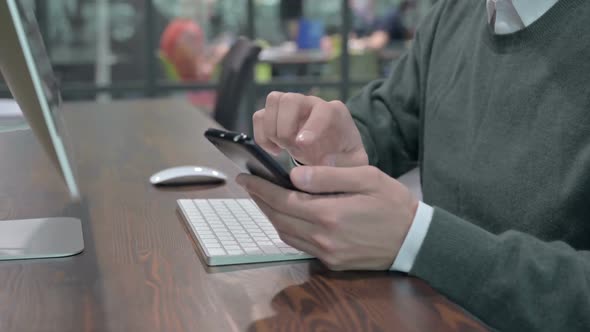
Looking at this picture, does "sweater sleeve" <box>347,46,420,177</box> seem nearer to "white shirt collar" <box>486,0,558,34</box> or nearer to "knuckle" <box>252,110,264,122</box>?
"white shirt collar" <box>486,0,558,34</box>

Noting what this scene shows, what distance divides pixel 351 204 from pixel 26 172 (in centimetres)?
85

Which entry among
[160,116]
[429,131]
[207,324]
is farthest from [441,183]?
[160,116]

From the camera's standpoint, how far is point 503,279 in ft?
2.44

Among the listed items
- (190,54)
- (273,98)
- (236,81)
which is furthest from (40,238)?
(190,54)

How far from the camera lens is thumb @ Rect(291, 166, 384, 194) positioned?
2.37 ft

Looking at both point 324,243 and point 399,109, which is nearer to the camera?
point 324,243

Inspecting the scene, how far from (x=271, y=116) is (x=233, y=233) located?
0.16 m

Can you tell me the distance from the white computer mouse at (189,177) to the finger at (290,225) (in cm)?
46

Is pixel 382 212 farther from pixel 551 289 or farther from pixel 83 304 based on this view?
pixel 83 304

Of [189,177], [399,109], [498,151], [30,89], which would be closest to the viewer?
[30,89]

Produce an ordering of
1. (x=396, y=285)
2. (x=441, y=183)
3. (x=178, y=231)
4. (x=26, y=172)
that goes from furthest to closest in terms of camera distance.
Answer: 1. (x=26, y=172)
2. (x=441, y=183)
3. (x=178, y=231)
4. (x=396, y=285)

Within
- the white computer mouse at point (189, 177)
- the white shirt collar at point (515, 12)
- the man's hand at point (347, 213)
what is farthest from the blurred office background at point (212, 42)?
the man's hand at point (347, 213)

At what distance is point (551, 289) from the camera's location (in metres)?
0.75

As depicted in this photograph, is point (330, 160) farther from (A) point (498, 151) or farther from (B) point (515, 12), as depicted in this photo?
(B) point (515, 12)
